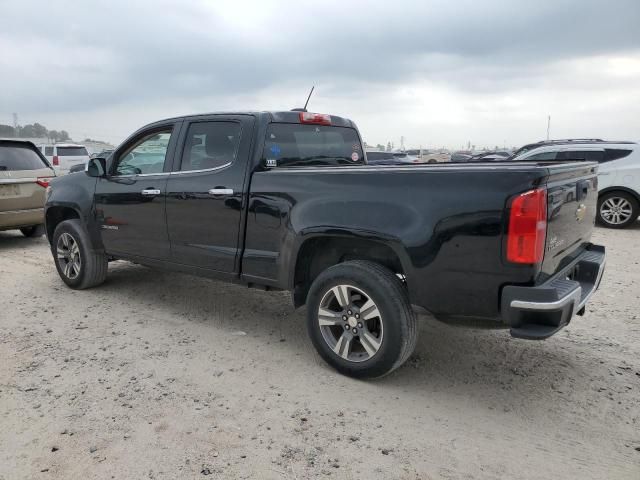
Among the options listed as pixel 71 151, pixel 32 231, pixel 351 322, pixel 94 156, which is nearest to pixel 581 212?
pixel 351 322

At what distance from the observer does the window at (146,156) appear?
15.6 feet

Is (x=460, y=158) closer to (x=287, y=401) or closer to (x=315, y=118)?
(x=315, y=118)

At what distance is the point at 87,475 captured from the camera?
2502 mm

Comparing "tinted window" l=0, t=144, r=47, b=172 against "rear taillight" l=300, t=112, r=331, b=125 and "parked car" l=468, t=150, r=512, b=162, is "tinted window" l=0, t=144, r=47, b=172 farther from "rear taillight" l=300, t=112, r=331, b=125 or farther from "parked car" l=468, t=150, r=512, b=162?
"parked car" l=468, t=150, r=512, b=162

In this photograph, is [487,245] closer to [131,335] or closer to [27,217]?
[131,335]

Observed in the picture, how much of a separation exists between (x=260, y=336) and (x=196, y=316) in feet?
2.70

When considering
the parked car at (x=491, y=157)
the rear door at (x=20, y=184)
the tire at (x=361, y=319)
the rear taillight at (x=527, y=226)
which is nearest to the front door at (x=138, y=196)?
the tire at (x=361, y=319)

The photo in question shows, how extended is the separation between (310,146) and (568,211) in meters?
2.22

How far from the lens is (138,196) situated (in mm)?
4824

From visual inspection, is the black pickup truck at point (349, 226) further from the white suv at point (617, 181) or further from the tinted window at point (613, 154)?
the tinted window at point (613, 154)

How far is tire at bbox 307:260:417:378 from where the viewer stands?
3232 millimetres

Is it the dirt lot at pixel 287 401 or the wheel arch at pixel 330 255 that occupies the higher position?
the wheel arch at pixel 330 255

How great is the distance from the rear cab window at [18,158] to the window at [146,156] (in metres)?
3.62

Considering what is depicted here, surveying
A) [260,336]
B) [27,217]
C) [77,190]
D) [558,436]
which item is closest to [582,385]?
[558,436]
